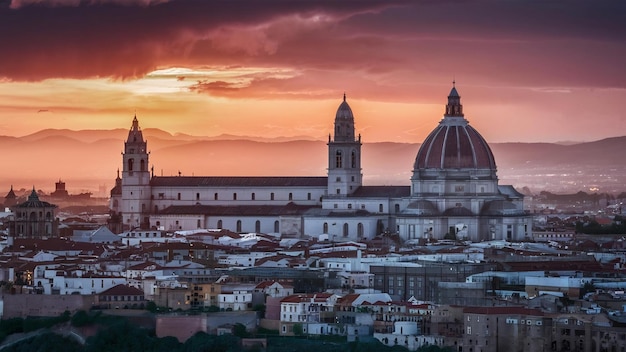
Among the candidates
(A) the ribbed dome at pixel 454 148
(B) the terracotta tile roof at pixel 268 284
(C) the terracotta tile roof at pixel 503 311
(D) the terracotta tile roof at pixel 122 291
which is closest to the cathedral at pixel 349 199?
(A) the ribbed dome at pixel 454 148

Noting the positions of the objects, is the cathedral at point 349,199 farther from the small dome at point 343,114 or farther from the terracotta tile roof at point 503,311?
the terracotta tile roof at point 503,311

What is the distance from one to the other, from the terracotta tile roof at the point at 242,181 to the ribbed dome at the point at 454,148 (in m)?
6.38

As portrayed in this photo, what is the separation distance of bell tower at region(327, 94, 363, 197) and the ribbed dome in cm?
327

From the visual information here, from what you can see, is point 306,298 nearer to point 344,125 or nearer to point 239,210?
point 344,125

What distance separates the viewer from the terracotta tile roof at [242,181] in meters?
92.5

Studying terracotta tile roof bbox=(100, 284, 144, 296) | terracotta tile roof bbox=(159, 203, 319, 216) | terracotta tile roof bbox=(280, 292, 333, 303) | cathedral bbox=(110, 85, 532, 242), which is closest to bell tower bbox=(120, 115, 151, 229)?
cathedral bbox=(110, 85, 532, 242)

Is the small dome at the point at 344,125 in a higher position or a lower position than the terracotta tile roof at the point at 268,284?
higher

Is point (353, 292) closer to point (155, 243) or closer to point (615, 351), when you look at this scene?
point (615, 351)

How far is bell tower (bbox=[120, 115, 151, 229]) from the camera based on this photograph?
308 ft

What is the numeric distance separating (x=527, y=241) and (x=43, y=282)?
24.6 metres

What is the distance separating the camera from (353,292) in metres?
60.1

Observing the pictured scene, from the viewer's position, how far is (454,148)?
3376 inches

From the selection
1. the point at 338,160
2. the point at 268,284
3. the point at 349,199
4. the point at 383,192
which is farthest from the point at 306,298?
the point at 338,160

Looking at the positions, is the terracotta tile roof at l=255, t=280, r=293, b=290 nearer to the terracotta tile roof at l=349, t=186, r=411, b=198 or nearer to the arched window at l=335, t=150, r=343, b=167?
the terracotta tile roof at l=349, t=186, r=411, b=198
